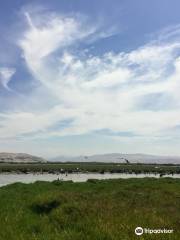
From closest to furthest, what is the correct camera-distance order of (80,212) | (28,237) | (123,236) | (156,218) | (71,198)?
(123,236) → (28,237) → (156,218) → (80,212) → (71,198)

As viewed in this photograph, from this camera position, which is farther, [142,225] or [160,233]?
[142,225]

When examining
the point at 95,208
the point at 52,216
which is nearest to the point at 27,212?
the point at 52,216

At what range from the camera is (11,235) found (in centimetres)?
1471

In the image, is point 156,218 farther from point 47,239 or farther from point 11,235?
point 11,235

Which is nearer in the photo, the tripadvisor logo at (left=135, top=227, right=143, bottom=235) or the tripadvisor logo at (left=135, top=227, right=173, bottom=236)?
the tripadvisor logo at (left=135, top=227, right=143, bottom=235)

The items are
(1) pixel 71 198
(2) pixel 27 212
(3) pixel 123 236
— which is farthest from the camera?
(1) pixel 71 198

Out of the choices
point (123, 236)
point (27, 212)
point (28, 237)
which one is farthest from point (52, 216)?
point (123, 236)

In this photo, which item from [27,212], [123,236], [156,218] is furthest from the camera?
[27,212]

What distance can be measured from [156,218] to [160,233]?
248 cm

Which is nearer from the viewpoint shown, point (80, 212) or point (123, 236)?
point (123, 236)

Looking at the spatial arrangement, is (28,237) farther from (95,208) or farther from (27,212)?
(27,212)

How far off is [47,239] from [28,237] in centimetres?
106

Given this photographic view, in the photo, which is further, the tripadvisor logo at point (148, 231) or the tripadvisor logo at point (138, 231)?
the tripadvisor logo at point (148, 231)

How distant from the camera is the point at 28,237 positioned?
46.8 ft
